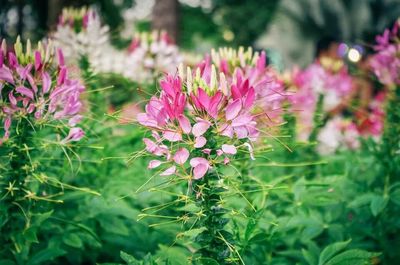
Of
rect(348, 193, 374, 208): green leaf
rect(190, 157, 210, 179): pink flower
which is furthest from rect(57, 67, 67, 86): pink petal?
rect(348, 193, 374, 208): green leaf

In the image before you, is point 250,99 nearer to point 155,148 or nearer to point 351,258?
point 155,148

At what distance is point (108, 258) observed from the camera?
218 cm

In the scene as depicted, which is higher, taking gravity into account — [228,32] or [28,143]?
[28,143]

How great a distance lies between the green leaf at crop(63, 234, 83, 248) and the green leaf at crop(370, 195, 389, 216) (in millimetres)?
1269

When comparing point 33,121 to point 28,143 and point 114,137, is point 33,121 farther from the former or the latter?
point 114,137

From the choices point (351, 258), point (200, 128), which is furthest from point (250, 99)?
point (351, 258)

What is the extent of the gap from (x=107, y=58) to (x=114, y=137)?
109 cm

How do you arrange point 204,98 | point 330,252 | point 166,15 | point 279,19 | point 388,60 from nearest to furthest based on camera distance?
point 204,98, point 330,252, point 388,60, point 166,15, point 279,19

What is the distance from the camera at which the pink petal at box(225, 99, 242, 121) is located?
1.24 metres

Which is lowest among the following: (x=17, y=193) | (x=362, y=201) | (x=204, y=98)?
(x=362, y=201)

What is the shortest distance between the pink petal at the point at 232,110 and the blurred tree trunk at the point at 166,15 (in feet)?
15.7

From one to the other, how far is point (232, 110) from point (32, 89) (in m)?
0.75

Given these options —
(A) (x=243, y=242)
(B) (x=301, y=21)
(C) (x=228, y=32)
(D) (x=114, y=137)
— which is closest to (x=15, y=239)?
(A) (x=243, y=242)

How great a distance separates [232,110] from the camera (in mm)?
1240
